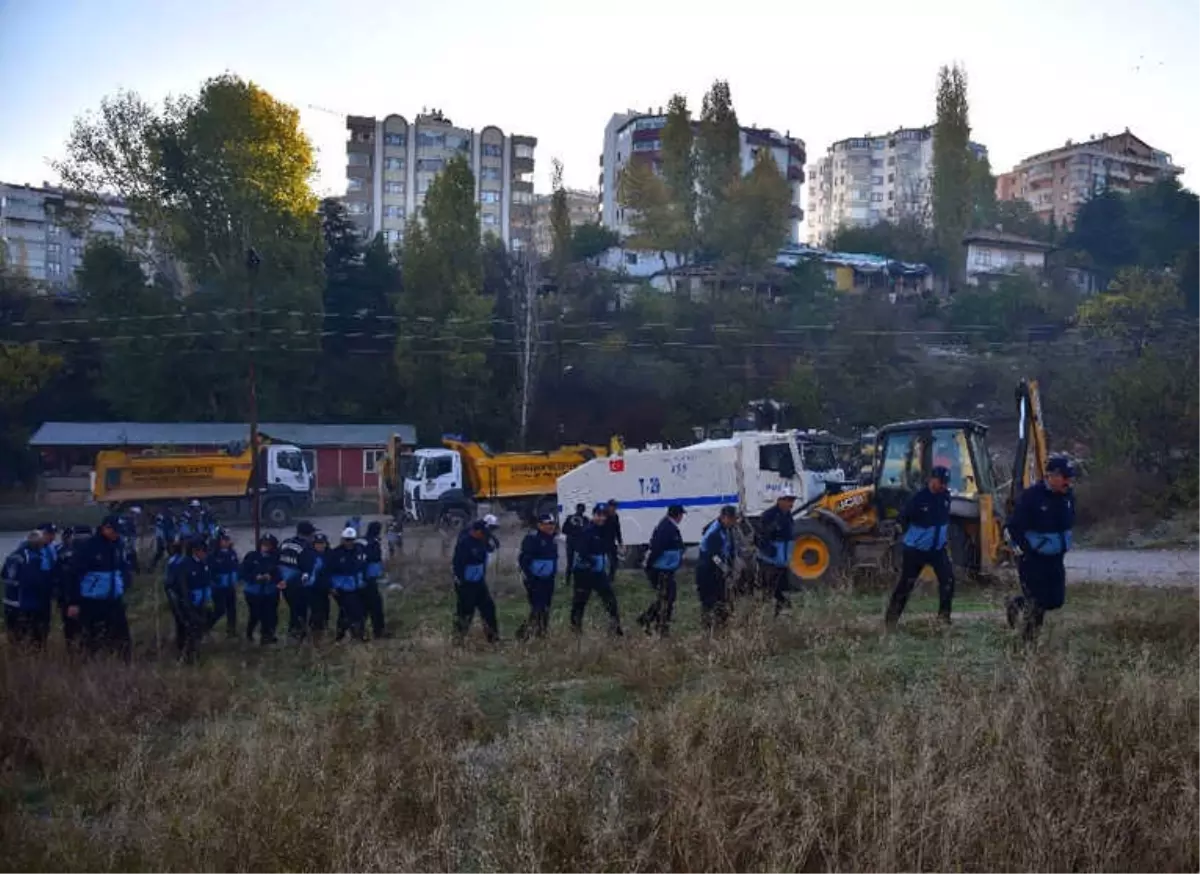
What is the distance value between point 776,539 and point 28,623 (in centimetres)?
822

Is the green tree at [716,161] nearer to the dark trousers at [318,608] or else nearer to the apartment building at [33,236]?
the apartment building at [33,236]

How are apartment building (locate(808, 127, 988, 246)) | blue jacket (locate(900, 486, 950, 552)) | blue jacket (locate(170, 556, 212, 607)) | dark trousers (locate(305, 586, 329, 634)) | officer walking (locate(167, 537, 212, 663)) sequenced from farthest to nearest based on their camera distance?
apartment building (locate(808, 127, 988, 246)), dark trousers (locate(305, 586, 329, 634)), blue jacket (locate(170, 556, 212, 607)), officer walking (locate(167, 537, 212, 663)), blue jacket (locate(900, 486, 950, 552))

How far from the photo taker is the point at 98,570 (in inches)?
434

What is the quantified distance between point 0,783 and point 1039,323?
165 feet

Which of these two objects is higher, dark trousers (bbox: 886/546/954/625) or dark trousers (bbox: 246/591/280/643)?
dark trousers (bbox: 886/546/954/625)

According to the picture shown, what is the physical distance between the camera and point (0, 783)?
6.46 meters

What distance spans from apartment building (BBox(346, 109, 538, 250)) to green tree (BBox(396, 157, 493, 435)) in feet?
110

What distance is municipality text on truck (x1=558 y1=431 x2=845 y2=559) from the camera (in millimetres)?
18906

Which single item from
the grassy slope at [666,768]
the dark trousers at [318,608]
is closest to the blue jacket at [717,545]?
the grassy slope at [666,768]

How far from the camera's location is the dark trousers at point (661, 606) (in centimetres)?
1088

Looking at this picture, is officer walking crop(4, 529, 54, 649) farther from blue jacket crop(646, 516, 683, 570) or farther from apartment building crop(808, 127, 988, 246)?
apartment building crop(808, 127, 988, 246)

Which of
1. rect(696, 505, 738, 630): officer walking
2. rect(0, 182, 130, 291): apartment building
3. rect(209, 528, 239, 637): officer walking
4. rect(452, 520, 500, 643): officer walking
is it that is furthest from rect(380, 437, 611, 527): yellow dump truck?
rect(0, 182, 130, 291): apartment building

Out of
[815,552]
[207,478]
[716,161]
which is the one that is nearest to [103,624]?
[815,552]

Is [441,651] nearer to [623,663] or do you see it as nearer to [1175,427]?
[623,663]
